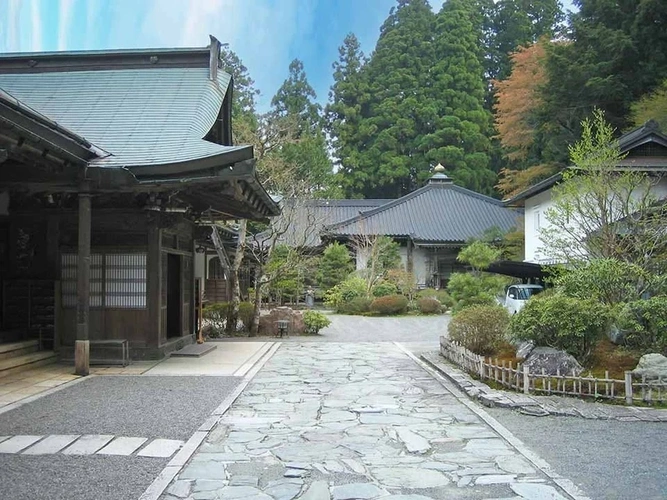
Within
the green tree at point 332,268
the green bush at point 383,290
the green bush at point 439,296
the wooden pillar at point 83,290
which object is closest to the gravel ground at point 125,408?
the wooden pillar at point 83,290

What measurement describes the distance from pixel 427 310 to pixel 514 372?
17.3 m

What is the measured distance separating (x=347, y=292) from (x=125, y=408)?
757 inches

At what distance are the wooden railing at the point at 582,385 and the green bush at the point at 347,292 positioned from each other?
681 inches

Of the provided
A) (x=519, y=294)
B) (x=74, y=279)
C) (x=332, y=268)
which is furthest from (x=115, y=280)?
(x=332, y=268)

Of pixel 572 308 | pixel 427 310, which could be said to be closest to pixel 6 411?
pixel 572 308

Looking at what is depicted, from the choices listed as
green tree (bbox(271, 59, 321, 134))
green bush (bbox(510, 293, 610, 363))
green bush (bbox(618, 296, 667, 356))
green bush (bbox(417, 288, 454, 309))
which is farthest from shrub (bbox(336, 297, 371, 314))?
green tree (bbox(271, 59, 321, 134))

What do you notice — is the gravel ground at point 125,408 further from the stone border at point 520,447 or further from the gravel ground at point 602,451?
the gravel ground at point 602,451

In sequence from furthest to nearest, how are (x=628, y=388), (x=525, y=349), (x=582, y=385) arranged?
(x=525, y=349) → (x=582, y=385) → (x=628, y=388)

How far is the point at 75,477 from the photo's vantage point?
466cm

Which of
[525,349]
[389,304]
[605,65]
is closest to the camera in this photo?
[525,349]

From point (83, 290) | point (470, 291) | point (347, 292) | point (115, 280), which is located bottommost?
point (347, 292)

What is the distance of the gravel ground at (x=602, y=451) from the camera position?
4.58 metres

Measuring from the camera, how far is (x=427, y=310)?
83.0ft

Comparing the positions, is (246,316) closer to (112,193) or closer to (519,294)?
(112,193)
